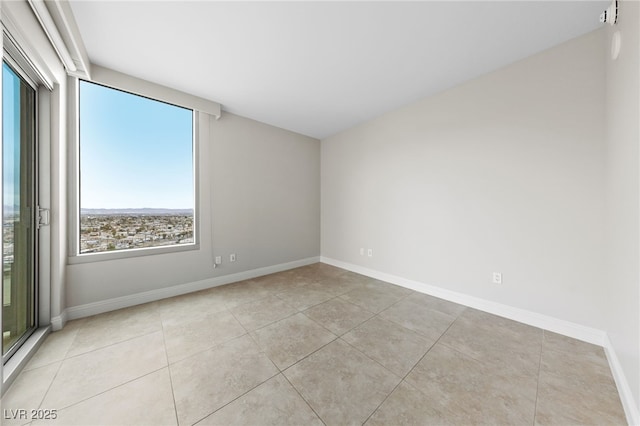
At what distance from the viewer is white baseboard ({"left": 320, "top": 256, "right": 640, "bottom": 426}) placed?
1258 millimetres

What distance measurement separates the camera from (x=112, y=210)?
8.16 ft

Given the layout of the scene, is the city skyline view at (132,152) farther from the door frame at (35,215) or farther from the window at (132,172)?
the door frame at (35,215)

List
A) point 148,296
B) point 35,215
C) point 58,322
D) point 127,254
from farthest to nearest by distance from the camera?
1. point 148,296
2. point 127,254
3. point 58,322
4. point 35,215

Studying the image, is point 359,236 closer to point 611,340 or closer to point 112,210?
point 611,340

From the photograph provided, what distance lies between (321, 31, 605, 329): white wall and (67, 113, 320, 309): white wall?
4.72ft

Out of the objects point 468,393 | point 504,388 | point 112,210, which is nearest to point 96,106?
point 112,210

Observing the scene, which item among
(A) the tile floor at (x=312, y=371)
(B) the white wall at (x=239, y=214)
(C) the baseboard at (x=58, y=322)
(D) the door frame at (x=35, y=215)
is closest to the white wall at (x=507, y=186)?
(A) the tile floor at (x=312, y=371)

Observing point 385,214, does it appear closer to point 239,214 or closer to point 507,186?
point 507,186

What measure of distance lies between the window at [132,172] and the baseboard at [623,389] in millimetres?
3957

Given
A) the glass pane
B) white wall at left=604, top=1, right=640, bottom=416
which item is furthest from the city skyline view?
white wall at left=604, top=1, right=640, bottom=416

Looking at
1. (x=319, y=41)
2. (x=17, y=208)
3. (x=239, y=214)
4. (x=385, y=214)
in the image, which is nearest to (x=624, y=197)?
(x=385, y=214)

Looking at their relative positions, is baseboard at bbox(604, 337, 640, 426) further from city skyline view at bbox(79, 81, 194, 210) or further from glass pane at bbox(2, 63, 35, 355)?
city skyline view at bbox(79, 81, 194, 210)

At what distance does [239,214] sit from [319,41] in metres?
2.47

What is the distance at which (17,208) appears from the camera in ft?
5.50
